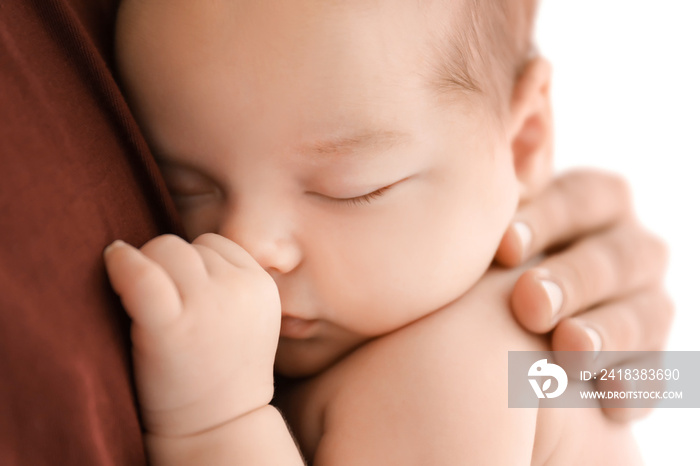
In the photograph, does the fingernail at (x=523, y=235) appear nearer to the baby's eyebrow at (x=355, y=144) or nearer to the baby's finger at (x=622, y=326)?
the baby's finger at (x=622, y=326)

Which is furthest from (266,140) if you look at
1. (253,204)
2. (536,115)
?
(536,115)

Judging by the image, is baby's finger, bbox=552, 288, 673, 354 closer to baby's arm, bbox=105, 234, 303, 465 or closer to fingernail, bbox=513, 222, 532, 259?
fingernail, bbox=513, 222, 532, 259

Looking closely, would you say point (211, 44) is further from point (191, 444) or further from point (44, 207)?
point (191, 444)

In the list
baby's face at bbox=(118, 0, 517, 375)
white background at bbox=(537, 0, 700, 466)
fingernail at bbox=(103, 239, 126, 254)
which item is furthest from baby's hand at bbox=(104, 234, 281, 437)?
white background at bbox=(537, 0, 700, 466)

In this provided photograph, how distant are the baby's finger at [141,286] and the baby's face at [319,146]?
0.67 feet

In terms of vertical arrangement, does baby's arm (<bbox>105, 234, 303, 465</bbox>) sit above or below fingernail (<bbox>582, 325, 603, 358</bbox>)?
above

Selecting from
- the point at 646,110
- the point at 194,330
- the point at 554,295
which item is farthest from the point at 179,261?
the point at 646,110

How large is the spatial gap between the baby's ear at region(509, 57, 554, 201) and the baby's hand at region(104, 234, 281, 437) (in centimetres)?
56

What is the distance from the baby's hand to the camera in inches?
27.5

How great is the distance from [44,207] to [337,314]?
46 cm

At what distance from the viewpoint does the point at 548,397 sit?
101 cm

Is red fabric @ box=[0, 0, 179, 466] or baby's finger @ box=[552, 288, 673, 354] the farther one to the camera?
baby's finger @ box=[552, 288, 673, 354]

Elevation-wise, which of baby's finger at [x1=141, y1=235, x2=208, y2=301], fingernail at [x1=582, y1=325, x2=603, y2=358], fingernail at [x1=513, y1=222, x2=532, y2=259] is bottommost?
fingernail at [x1=582, y1=325, x2=603, y2=358]

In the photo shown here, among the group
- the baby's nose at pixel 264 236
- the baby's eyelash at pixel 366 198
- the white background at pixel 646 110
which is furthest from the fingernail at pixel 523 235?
the white background at pixel 646 110
